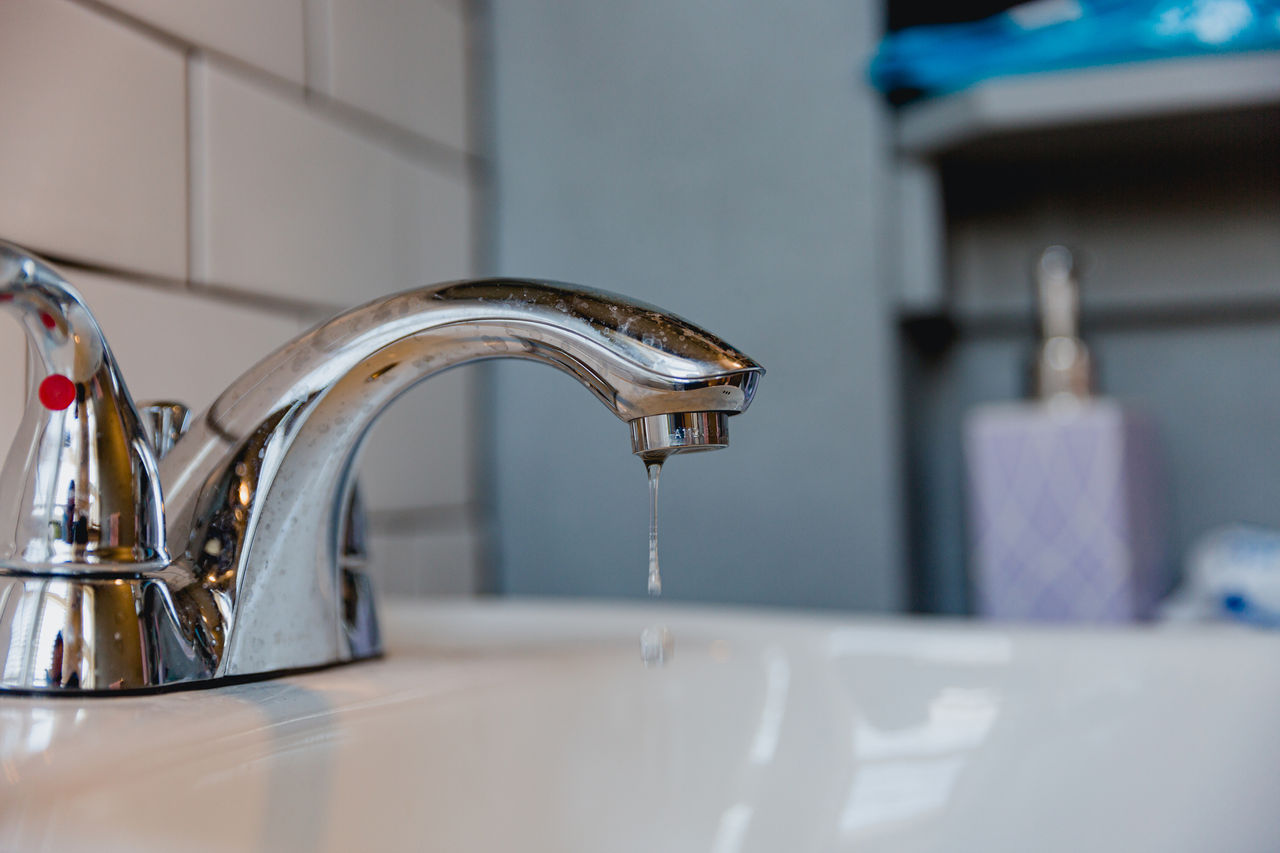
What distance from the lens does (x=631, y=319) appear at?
257mm

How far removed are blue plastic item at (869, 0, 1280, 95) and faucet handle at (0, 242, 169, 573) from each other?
0.41m

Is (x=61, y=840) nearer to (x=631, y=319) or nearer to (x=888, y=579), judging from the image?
(x=631, y=319)

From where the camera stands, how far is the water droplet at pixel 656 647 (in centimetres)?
39

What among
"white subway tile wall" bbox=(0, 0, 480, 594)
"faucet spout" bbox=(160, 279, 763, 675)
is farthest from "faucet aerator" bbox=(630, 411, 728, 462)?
"white subway tile wall" bbox=(0, 0, 480, 594)

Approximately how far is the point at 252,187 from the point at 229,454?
0.19 metres

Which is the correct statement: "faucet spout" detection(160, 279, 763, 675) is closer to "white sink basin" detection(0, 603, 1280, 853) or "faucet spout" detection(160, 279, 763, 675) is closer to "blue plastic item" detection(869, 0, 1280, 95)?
"white sink basin" detection(0, 603, 1280, 853)

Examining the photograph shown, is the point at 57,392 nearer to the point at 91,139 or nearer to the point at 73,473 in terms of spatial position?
the point at 73,473

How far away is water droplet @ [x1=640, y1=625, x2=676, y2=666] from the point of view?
39 centimetres

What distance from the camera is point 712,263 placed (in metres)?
0.59

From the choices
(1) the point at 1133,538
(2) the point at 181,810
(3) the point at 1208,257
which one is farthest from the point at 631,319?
(3) the point at 1208,257

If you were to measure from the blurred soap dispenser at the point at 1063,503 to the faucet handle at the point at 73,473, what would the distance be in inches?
16.6

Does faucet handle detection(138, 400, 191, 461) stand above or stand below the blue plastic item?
below

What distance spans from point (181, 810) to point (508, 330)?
0.13 m

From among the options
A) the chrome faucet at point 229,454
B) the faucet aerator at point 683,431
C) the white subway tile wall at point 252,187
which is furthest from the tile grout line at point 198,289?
the faucet aerator at point 683,431
